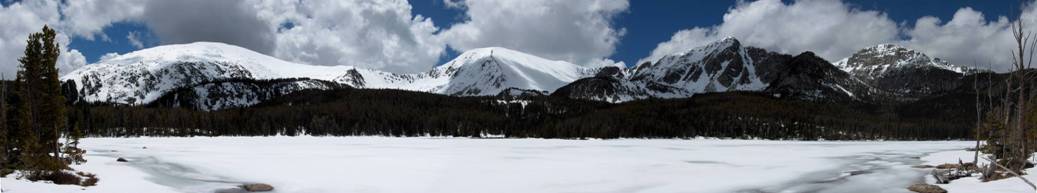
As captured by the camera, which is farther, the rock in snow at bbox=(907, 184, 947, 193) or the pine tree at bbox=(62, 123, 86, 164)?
the pine tree at bbox=(62, 123, 86, 164)

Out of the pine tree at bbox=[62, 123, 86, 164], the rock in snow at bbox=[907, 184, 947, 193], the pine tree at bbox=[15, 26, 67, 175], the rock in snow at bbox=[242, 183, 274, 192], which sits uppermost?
the pine tree at bbox=[15, 26, 67, 175]

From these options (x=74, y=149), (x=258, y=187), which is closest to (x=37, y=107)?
(x=74, y=149)

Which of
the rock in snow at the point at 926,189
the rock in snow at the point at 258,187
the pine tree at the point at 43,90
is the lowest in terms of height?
the rock in snow at the point at 258,187

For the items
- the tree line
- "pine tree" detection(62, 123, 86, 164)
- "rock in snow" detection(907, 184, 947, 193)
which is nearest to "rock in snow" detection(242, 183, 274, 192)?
the tree line

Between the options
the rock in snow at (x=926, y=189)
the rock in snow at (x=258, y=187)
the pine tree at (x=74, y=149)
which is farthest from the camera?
the pine tree at (x=74, y=149)

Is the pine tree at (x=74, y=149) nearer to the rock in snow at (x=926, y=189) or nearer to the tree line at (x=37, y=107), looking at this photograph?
the tree line at (x=37, y=107)

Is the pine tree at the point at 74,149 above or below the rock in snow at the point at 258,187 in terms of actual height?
above

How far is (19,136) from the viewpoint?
125ft

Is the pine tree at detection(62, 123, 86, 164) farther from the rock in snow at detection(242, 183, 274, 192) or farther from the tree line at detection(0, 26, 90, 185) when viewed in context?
the rock in snow at detection(242, 183, 274, 192)

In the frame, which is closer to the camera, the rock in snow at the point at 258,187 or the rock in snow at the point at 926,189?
the rock in snow at the point at 926,189

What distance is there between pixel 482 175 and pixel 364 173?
811 centimetres

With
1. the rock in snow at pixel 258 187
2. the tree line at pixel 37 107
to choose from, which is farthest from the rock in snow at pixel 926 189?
the tree line at pixel 37 107

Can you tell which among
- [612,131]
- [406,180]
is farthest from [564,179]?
[612,131]

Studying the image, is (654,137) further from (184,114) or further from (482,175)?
(482,175)
